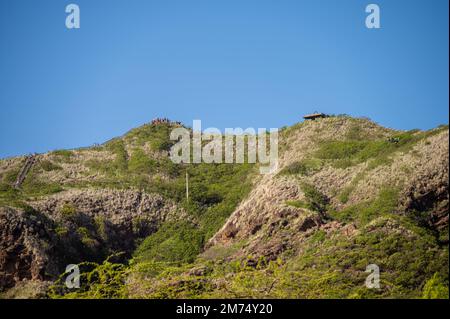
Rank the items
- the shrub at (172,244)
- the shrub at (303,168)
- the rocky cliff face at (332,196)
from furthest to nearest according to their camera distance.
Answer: the shrub at (303,168) < the shrub at (172,244) < the rocky cliff face at (332,196)

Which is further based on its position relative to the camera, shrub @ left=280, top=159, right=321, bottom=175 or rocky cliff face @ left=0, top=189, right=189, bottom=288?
shrub @ left=280, top=159, right=321, bottom=175

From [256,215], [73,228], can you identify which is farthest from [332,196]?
[73,228]

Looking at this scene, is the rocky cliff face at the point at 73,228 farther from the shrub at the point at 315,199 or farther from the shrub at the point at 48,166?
the shrub at the point at 315,199

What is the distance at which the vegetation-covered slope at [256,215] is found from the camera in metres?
30.0

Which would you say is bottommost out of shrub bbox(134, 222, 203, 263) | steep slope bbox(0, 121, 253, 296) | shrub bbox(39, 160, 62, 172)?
shrub bbox(134, 222, 203, 263)

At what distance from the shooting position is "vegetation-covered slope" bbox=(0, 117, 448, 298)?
3000cm

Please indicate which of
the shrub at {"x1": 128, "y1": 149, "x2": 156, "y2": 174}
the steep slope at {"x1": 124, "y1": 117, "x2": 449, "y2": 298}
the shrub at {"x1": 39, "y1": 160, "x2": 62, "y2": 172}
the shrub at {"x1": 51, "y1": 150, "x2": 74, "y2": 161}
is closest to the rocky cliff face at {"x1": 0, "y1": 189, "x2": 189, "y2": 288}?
the steep slope at {"x1": 124, "y1": 117, "x2": 449, "y2": 298}

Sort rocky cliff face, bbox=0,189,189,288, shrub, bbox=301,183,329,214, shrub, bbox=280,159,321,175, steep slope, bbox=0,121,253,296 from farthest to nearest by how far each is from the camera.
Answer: shrub, bbox=280,159,321,175, shrub, bbox=301,183,329,214, steep slope, bbox=0,121,253,296, rocky cliff face, bbox=0,189,189,288

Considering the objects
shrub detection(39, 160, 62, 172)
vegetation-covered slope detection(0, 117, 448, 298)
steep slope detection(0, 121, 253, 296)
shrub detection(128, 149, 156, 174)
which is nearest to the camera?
vegetation-covered slope detection(0, 117, 448, 298)

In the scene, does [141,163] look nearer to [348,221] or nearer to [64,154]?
[64,154]

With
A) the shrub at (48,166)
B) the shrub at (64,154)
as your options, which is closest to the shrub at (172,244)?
the shrub at (48,166)

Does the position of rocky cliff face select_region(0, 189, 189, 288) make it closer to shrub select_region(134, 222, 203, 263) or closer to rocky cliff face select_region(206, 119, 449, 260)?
shrub select_region(134, 222, 203, 263)
